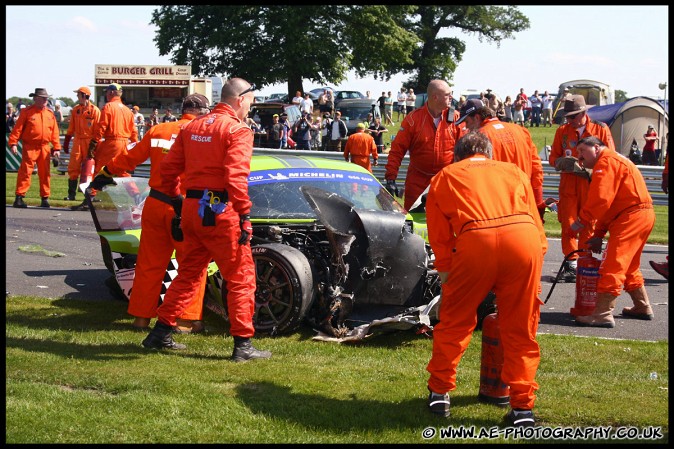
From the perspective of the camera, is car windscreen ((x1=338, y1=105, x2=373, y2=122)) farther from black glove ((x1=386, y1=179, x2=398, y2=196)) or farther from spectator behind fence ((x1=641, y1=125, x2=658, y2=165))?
black glove ((x1=386, y1=179, x2=398, y2=196))

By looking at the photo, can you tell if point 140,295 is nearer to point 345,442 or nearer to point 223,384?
point 223,384

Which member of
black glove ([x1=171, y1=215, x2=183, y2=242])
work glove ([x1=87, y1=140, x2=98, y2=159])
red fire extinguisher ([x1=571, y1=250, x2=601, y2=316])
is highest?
work glove ([x1=87, y1=140, x2=98, y2=159])

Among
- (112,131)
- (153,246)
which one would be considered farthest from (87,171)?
(153,246)

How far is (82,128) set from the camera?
16.1 m

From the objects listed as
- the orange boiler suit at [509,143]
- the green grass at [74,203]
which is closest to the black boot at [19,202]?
the green grass at [74,203]

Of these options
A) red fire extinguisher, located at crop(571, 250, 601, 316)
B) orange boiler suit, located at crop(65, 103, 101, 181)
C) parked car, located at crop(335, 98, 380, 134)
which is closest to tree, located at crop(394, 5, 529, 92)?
parked car, located at crop(335, 98, 380, 134)

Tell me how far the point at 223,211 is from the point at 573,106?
219 inches

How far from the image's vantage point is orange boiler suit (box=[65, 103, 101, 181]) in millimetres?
15914

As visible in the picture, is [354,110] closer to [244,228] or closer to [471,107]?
[471,107]

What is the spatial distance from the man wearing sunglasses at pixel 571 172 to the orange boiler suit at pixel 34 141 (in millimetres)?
9403

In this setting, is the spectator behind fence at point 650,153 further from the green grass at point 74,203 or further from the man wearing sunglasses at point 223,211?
the man wearing sunglasses at point 223,211

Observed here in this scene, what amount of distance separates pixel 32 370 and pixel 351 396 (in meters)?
2.33

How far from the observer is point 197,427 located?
5.36m

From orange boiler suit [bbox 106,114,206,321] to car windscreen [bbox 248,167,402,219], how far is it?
87cm
